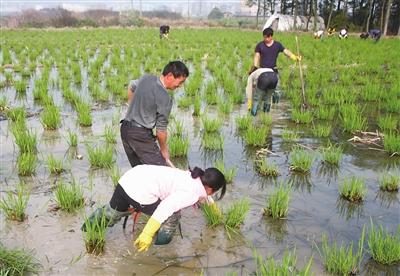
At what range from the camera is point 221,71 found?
33.8 feet

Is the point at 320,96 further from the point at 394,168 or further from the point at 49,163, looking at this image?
the point at 49,163

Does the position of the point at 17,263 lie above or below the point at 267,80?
below

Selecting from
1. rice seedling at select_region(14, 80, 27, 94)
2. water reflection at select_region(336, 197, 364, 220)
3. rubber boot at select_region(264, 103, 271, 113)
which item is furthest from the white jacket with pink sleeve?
rice seedling at select_region(14, 80, 27, 94)

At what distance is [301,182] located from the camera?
13.7 ft

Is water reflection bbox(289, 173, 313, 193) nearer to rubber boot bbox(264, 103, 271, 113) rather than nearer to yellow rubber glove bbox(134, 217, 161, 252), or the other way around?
yellow rubber glove bbox(134, 217, 161, 252)

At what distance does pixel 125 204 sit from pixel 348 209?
6.45 ft

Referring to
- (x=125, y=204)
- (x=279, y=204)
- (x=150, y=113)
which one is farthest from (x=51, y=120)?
(x=279, y=204)

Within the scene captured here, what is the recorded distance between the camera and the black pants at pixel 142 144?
3.28 m

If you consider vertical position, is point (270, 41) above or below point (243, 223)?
above

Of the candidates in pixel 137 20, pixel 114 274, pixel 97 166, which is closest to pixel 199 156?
pixel 97 166

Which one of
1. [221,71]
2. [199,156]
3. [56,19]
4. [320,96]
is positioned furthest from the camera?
[56,19]

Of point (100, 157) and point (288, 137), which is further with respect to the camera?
point (288, 137)

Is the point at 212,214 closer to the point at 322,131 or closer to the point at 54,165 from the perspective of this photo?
the point at 54,165

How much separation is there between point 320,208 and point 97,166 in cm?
235
